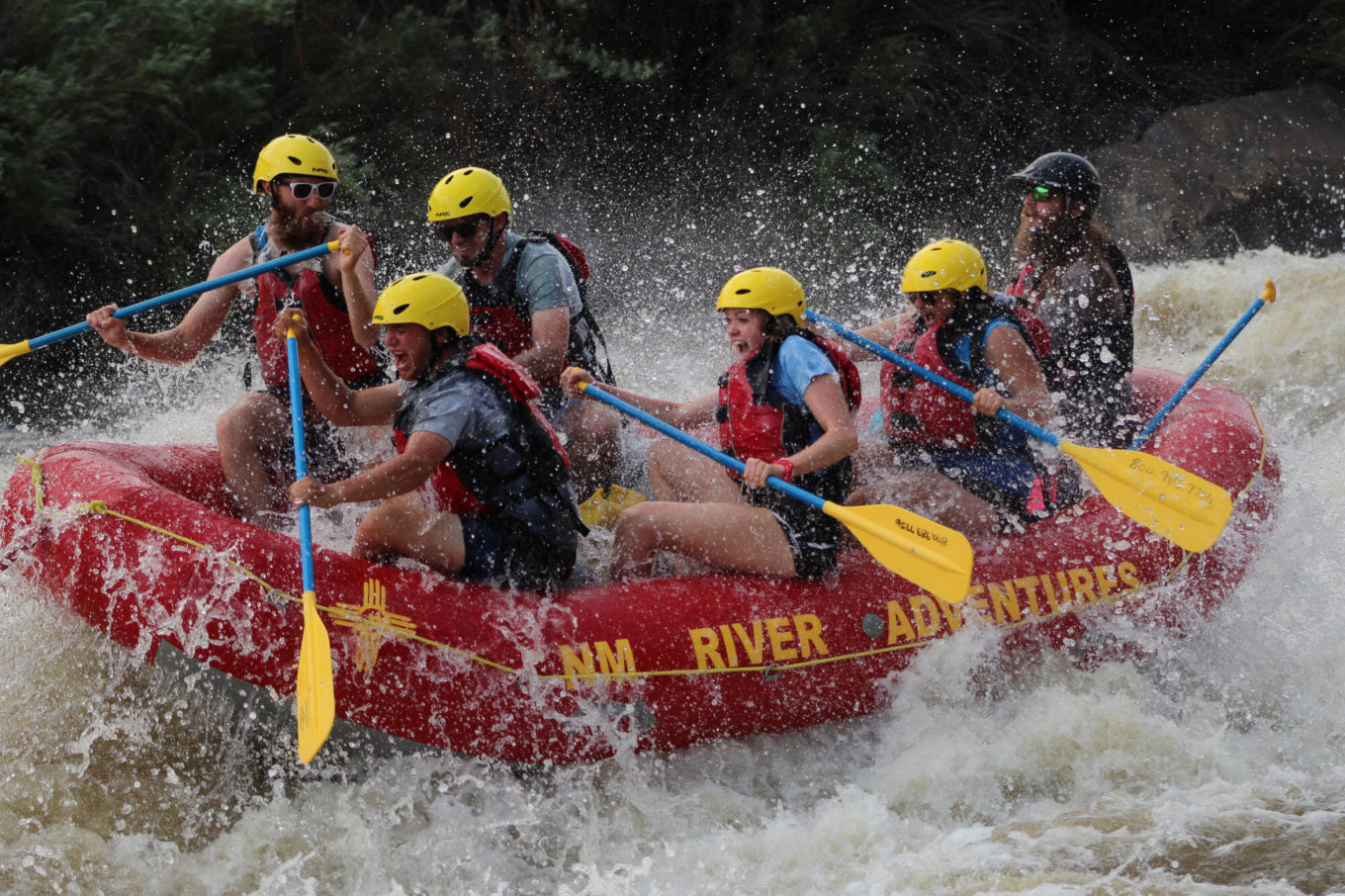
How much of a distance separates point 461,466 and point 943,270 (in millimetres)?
1770

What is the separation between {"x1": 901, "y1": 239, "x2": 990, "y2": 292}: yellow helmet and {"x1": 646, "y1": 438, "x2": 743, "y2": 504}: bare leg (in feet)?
→ 2.87

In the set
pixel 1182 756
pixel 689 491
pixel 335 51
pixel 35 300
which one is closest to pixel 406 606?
pixel 689 491

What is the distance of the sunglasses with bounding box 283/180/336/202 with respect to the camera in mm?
4465

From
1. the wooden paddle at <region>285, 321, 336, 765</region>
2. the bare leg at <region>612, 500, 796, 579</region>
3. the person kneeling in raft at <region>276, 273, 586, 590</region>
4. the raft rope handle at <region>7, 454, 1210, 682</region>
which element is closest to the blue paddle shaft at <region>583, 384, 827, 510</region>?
the bare leg at <region>612, 500, 796, 579</region>

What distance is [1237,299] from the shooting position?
29.2 ft

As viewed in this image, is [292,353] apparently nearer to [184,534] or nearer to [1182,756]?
[184,534]

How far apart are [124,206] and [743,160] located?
484 cm

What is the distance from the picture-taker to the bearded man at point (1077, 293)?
5191 mm

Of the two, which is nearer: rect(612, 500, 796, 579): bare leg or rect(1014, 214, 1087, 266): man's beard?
rect(612, 500, 796, 579): bare leg

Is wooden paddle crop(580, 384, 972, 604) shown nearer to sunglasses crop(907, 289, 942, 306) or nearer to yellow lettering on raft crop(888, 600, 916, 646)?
yellow lettering on raft crop(888, 600, 916, 646)

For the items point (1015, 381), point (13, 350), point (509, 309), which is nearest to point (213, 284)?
point (13, 350)

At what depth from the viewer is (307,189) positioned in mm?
4488

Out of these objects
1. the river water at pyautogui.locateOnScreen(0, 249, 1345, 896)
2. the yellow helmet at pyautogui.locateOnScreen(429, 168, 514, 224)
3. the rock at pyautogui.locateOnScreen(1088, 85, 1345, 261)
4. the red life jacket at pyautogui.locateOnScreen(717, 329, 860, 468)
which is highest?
the rock at pyautogui.locateOnScreen(1088, 85, 1345, 261)

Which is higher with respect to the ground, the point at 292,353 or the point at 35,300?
the point at 35,300
